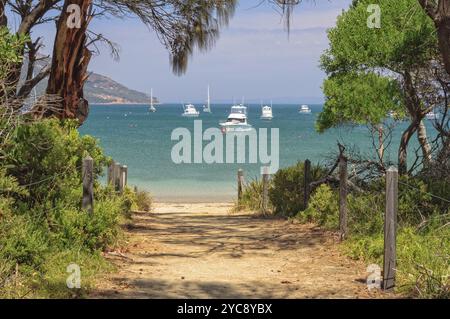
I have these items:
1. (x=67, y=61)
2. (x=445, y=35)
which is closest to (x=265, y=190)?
(x=67, y=61)

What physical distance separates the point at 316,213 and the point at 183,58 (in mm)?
4658

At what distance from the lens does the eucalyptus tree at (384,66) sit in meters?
14.2

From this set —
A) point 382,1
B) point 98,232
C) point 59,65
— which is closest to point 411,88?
point 382,1

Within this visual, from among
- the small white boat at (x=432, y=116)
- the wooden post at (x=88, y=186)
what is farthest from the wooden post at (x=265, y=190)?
the wooden post at (x=88, y=186)

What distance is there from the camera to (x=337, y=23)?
1622cm

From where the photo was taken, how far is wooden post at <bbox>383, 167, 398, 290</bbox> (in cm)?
723

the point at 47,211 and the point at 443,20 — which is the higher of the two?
the point at 443,20

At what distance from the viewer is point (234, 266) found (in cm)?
914

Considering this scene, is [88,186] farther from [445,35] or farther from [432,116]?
[432,116]

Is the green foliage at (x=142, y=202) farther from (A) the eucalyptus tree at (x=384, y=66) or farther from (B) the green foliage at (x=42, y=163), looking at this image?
(B) the green foliage at (x=42, y=163)

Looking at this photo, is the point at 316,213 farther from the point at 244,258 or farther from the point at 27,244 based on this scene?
the point at 27,244

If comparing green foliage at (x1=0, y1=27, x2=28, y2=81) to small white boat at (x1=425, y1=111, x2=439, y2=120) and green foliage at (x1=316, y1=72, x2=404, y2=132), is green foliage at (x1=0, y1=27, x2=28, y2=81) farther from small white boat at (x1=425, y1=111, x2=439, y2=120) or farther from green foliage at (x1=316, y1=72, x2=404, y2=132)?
green foliage at (x1=316, y1=72, x2=404, y2=132)

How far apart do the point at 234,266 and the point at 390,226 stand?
2.56 meters

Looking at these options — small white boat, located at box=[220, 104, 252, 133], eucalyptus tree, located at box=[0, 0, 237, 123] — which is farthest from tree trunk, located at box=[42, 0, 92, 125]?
small white boat, located at box=[220, 104, 252, 133]
